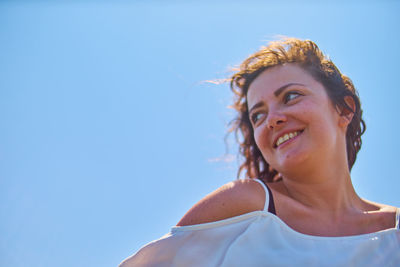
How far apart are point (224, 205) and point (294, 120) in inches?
32.1

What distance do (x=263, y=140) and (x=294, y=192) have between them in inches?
17.6

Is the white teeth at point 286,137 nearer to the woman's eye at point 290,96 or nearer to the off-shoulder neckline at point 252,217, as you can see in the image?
the woman's eye at point 290,96

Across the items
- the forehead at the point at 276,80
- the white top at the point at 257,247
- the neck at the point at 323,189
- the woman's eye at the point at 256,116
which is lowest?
the white top at the point at 257,247

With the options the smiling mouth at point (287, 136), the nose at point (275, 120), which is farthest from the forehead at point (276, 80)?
the smiling mouth at point (287, 136)

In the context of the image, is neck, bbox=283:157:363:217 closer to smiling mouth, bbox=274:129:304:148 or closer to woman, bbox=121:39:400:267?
woman, bbox=121:39:400:267

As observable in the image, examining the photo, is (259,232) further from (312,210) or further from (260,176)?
(260,176)

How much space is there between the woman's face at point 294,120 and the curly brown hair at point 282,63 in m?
0.10

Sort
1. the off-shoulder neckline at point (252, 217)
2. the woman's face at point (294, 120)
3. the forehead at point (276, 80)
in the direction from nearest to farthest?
1. the off-shoulder neckline at point (252, 217)
2. the woman's face at point (294, 120)
3. the forehead at point (276, 80)

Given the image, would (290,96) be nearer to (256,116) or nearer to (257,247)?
(256,116)

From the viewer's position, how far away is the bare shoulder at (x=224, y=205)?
194 centimetres

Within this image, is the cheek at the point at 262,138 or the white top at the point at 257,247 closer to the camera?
the white top at the point at 257,247

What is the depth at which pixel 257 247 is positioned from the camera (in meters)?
1.83

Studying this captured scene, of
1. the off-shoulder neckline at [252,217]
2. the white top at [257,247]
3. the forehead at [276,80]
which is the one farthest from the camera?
the forehead at [276,80]

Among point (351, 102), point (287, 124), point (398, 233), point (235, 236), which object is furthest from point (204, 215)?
point (351, 102)
